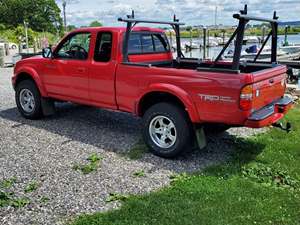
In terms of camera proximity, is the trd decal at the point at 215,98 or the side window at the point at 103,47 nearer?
the trd decal at the point at 215,98

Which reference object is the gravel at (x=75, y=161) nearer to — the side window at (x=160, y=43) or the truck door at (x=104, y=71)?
the truck door at (x=104, y=71)

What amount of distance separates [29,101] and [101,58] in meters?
2.45

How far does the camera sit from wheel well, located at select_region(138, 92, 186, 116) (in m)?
5.82

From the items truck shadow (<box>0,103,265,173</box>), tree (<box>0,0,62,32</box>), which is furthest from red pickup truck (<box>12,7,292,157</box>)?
tree (<box>0,0,62,32</box>)

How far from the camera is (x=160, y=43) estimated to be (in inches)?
298

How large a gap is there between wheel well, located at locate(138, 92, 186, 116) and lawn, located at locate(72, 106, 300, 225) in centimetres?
113

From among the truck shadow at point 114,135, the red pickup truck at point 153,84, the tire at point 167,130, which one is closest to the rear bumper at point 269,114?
the red pickup truck at point 153,84

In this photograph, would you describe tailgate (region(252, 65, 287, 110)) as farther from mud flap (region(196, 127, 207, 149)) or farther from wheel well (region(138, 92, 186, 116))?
wheel well (region(138, 92, 186, 116))

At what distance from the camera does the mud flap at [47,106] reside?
8.07 meters

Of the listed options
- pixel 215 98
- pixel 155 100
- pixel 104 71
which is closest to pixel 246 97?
pixel 215 98

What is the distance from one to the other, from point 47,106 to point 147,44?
256cm

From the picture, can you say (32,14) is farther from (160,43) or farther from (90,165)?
(90,165)

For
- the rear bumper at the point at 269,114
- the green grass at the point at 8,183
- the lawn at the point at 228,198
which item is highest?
the rear bumper at the point at 269,114

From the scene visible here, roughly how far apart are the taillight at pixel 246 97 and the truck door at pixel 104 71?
2320 millimetres
